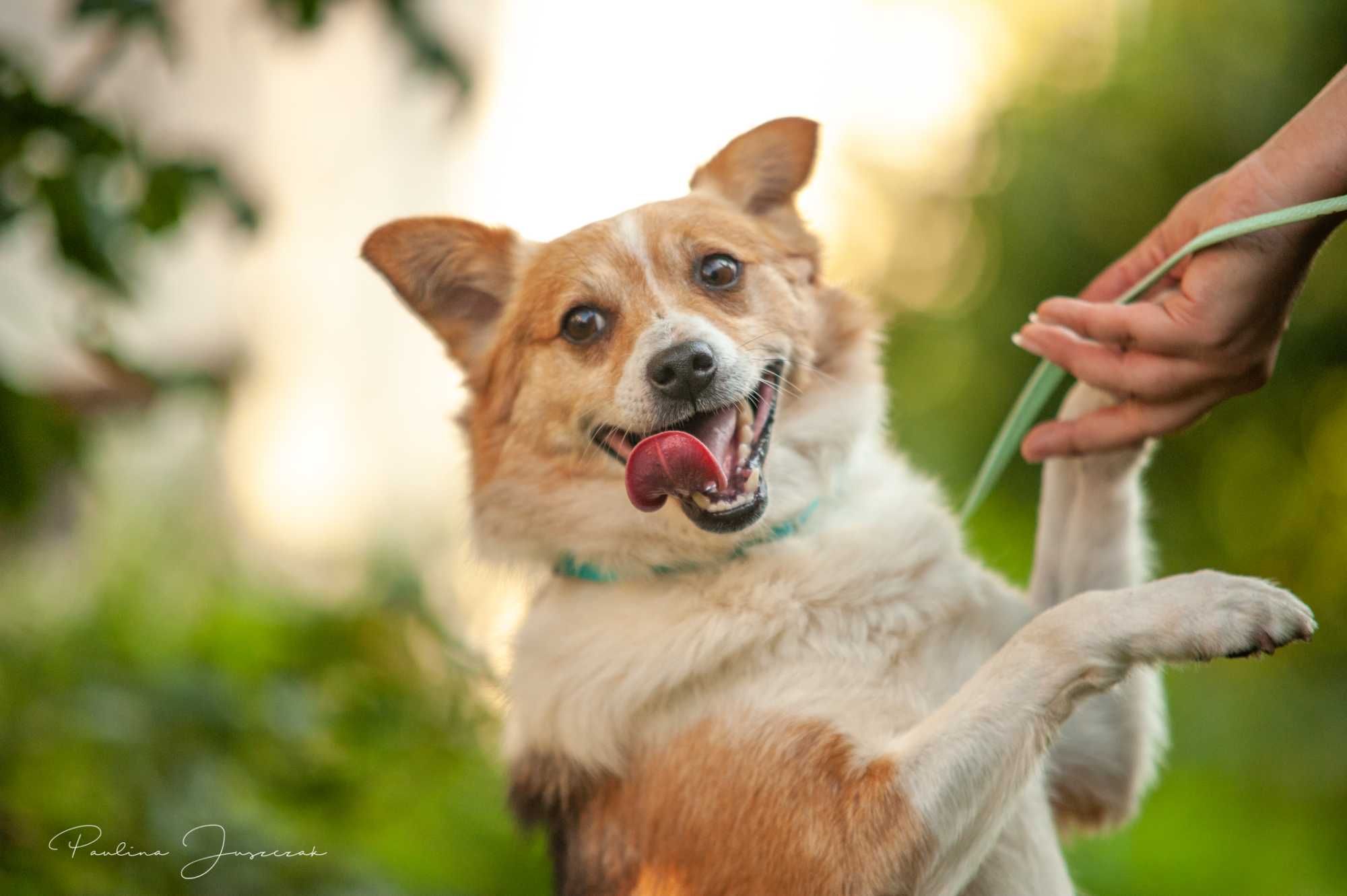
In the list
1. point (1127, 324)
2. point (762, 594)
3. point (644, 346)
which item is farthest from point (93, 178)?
point (1127, 324)

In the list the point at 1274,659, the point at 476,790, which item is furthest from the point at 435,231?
the point at 1274,659

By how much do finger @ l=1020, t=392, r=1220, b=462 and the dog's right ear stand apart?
120cm

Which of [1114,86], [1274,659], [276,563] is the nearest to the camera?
[276,563]

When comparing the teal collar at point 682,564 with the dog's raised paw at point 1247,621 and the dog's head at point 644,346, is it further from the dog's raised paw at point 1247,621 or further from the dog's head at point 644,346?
the dog's raised paw at point 1247,621

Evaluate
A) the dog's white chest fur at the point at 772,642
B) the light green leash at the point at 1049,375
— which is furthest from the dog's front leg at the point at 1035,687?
the light green leash at the point at 1049,375

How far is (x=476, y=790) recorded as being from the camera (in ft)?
14.4

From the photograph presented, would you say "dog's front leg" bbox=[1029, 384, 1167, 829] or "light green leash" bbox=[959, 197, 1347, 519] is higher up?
"light green leash" bbox=[959, 197, 1347, 519]

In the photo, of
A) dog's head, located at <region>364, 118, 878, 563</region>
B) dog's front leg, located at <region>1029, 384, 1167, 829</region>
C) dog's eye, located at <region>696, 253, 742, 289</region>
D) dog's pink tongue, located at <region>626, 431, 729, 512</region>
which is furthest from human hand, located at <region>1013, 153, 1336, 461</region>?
dog's pink tongue, located at <region>626, 431, 729, 512</region>

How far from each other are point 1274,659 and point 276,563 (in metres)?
5.54

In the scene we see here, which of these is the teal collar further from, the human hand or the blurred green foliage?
the blurred green foliage

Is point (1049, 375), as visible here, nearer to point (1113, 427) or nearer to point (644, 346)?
point (1113, 427)

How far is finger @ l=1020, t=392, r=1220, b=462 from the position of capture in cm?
196

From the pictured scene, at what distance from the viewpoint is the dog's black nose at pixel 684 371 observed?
198 cm

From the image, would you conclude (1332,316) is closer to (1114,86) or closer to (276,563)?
(1114,86)
